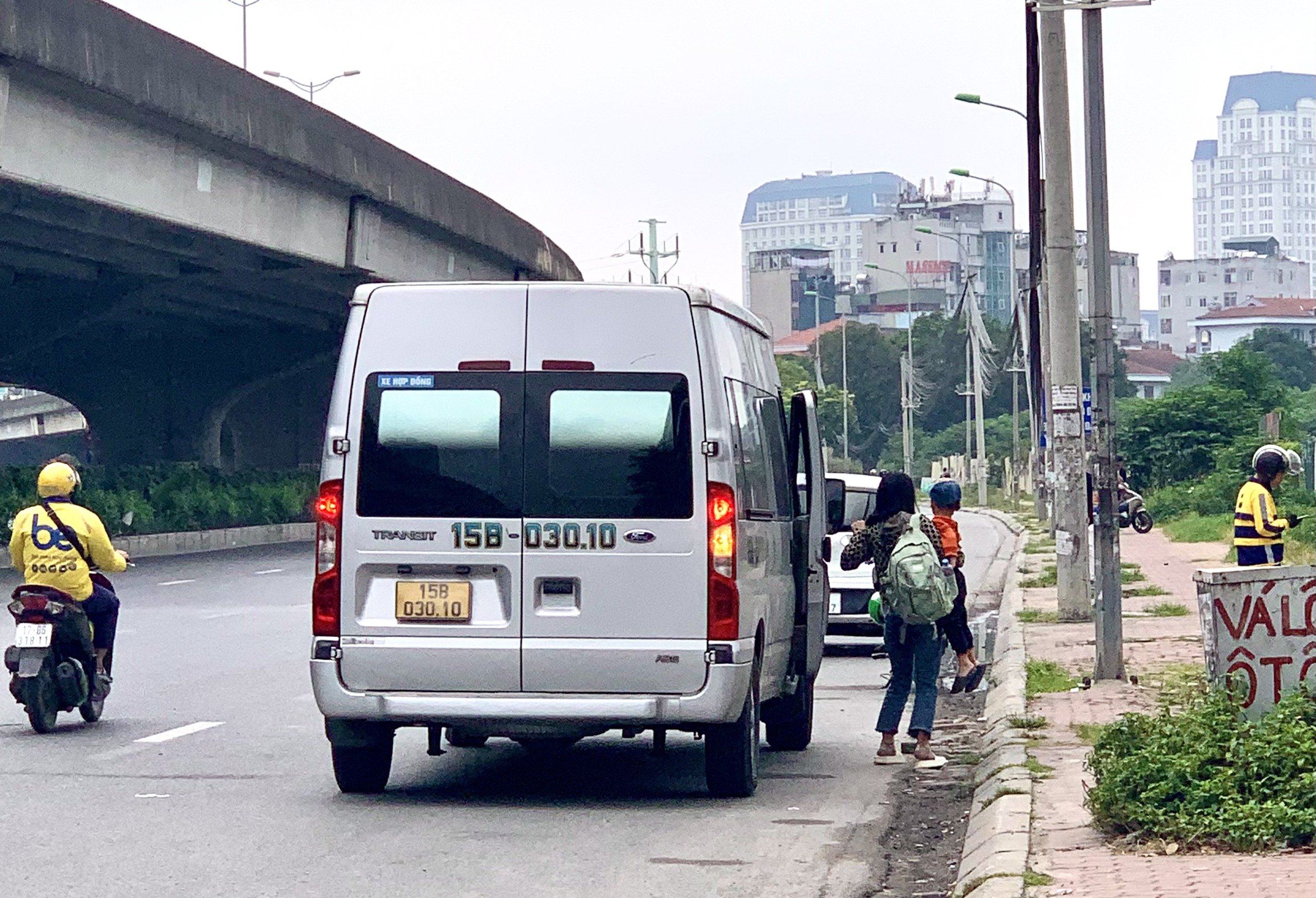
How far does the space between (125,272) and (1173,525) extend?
2274cm

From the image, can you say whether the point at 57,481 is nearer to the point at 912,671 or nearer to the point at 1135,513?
the point at 912,671

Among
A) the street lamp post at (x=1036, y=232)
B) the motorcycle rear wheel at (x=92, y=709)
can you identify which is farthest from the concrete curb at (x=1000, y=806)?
the street lamp post at (x=1036, y=232)

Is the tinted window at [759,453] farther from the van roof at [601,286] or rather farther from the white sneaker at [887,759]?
the white sneaker at [887,759]

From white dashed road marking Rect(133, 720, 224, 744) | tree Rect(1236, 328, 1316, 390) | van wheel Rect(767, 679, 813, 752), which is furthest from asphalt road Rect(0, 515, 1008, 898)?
tree Rect(1236, 328, 1316, 390)

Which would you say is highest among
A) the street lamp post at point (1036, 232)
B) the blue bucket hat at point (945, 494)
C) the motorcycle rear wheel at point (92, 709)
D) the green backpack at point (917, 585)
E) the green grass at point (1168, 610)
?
the street lamp post at point (1036, 232)

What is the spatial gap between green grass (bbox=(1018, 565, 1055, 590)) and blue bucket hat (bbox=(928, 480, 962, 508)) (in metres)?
14.3

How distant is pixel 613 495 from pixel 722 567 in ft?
1.90

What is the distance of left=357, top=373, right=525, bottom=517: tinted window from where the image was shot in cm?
938

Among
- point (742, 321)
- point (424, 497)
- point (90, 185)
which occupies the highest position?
point (90, 185)

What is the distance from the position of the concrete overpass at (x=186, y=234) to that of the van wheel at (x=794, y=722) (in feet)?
46.4

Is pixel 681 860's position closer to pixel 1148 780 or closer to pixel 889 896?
pixel 889 896

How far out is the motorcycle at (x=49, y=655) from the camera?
11875mm

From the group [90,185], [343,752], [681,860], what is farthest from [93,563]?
[90,185]

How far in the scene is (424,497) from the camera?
9375mm
